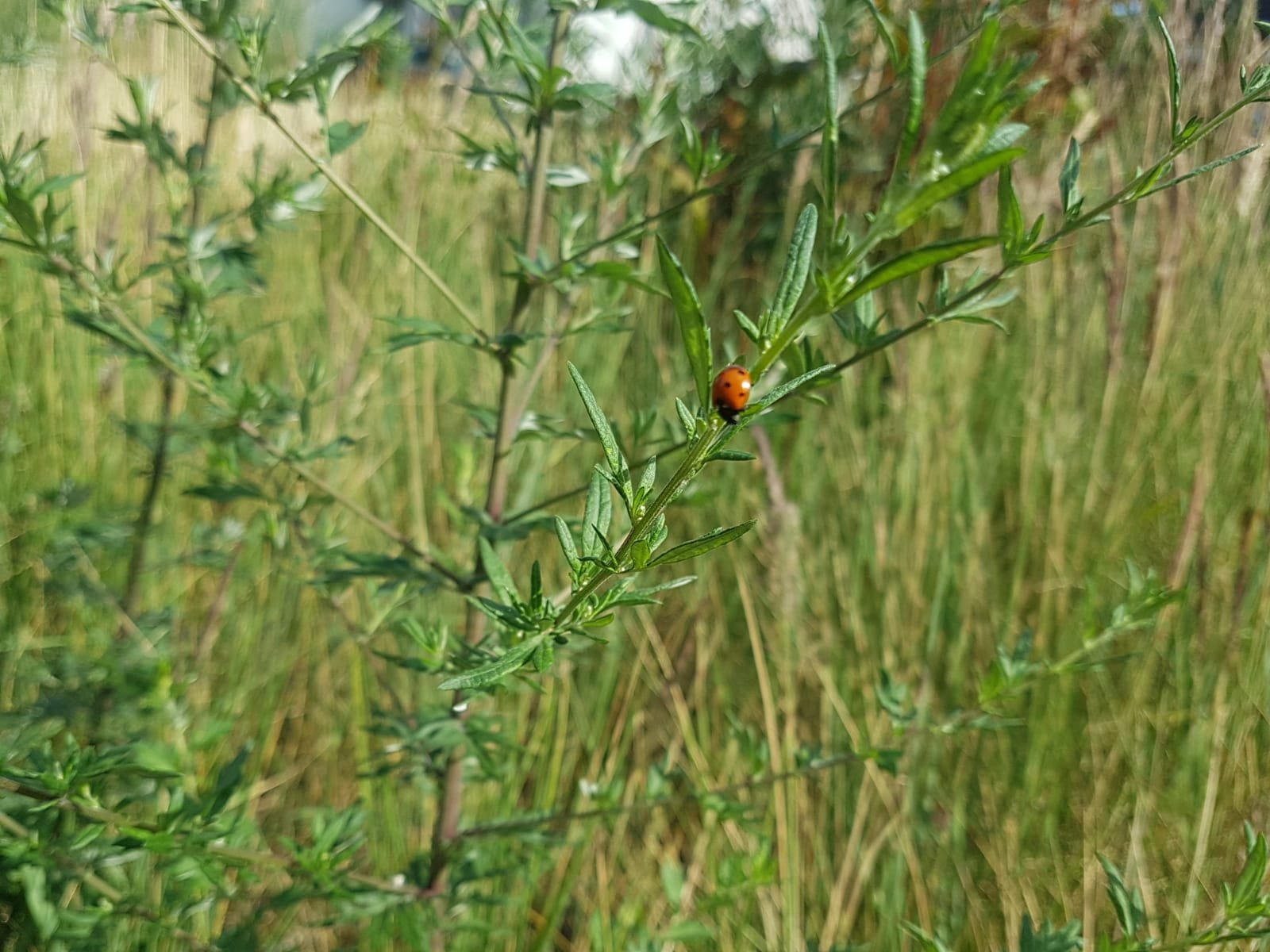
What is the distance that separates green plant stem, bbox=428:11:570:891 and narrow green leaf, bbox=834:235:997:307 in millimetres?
463

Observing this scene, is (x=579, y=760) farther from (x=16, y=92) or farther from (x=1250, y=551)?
(x=16, y=92)

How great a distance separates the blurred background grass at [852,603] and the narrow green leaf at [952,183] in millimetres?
501

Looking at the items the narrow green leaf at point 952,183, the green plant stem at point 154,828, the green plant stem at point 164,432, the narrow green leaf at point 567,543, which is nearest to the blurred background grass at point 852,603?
the green plant stem at point 164,432

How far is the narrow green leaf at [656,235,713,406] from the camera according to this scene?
1.43ft

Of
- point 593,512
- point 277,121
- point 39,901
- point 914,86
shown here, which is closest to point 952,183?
point 914,86

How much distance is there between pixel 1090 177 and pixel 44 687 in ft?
7.19

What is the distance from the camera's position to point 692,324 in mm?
446

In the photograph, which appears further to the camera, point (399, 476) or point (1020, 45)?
point (1020, 45)

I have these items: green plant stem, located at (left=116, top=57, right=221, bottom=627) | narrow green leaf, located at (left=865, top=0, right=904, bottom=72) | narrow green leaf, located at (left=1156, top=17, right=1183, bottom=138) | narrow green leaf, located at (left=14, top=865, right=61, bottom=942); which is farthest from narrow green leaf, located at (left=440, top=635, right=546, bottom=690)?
green plant stem, located at (left=116, top=57, right=221, bottom=627)

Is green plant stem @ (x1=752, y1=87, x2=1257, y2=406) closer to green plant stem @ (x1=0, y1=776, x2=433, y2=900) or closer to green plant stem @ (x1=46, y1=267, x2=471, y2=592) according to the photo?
green plant stem @ (x1=46, y1=267, x2=471, y2=592)

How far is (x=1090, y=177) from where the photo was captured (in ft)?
6.67

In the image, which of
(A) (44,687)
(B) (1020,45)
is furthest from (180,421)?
(B) (1020,45)

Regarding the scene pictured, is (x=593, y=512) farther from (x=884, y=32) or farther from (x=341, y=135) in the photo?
(x=341, y=135)

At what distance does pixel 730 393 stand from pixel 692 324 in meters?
0.04
